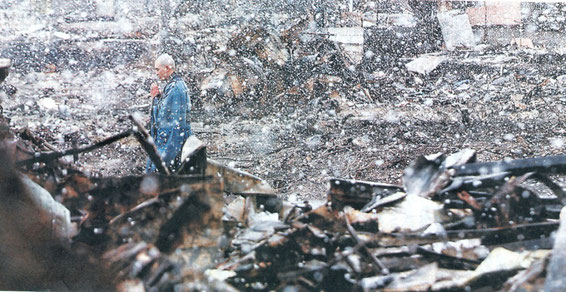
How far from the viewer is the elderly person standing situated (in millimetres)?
2096

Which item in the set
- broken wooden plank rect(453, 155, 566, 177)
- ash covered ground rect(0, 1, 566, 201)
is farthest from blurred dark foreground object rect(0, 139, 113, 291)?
broken wooden plank rect(453, 155, 566, 177)

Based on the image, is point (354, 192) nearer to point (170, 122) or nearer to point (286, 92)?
point (170, 122)

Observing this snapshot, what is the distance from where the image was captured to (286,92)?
312 cm

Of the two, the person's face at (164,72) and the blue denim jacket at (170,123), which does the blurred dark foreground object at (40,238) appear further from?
the person's face at (164,72)

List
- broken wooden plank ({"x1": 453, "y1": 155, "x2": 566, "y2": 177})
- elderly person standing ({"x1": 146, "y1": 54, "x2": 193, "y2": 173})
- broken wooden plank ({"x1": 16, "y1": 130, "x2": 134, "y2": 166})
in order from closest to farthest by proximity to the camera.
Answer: broken wooden plank ({"x1": 16, "y1": 130, "x2": 134, "y2": 166}) < broken wooden plank ({"x1": 453, "y1": 155, "x2": 566, "y2": 177}) < elderly person standing ({"x1": 146, "y1": 54, "x2": 193, "y2": 173})

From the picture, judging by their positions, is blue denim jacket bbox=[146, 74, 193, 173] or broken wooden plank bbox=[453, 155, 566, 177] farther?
blue denim jacket bbox=[146, 74, 193, 173]

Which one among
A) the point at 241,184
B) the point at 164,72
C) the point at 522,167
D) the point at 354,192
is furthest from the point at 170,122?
the point at 522,167

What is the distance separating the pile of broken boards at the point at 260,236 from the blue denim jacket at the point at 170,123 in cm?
59

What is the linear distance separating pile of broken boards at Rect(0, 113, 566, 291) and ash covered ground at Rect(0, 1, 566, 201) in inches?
44.8

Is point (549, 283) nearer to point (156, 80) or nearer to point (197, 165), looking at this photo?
point (197, 165)

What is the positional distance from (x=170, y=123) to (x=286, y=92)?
4.04 feet

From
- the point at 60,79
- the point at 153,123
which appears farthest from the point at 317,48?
the point at 60,79

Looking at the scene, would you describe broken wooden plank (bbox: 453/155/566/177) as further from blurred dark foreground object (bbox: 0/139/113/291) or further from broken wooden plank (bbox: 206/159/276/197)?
blurred dark foreground object (bbox: 0/139/113/291)

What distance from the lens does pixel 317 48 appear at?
3156 mm
